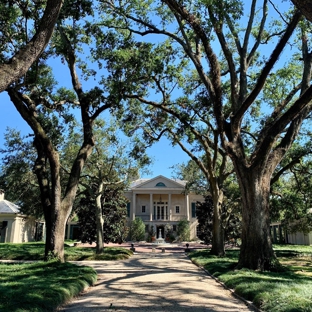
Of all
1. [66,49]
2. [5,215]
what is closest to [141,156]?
[66,49]

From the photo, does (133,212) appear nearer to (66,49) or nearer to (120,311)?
(66,49)

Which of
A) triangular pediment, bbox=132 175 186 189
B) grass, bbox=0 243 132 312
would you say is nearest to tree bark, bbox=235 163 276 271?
grass, bbox=0 243 132 312

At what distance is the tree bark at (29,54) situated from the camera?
15.9 feet

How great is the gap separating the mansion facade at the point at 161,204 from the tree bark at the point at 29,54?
37.8 m

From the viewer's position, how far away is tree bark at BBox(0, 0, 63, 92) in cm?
484

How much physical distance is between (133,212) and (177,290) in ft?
117

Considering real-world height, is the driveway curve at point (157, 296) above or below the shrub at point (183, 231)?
below

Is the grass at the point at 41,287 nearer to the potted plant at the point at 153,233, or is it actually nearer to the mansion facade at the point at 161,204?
the potted plant at the point at 153,233

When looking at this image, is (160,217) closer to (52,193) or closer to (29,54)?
(52,193)

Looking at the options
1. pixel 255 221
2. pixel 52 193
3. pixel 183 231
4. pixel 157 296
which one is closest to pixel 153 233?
pixel 183 231

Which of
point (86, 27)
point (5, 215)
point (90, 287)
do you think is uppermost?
point (86, 27)

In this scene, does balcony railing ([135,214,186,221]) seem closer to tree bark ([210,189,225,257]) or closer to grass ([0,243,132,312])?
tree bark ([210,189,225,257])

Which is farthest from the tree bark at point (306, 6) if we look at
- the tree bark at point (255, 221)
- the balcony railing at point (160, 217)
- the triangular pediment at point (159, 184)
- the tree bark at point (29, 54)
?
the balcony railing at point (160, 217)

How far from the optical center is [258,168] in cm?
1037
